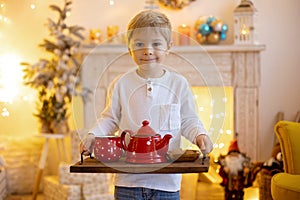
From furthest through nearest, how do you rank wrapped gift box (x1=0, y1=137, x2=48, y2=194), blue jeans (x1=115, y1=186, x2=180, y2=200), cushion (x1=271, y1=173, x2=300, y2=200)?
wrapped gift box (x1=0, y1=137, x2=48, y2=194) < cushion (x1=271, y1=173, x2=300, y2=200) < blue jeans (x1=115, y1=186, x2=180, y2=200)

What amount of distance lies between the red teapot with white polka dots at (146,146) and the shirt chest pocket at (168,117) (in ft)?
0.13

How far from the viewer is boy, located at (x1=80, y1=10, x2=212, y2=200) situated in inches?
48.2

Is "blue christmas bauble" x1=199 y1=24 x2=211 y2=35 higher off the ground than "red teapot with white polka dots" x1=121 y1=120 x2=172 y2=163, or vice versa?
"blue christmas bauble" x1=199 y1=24 x2=211 y2=35

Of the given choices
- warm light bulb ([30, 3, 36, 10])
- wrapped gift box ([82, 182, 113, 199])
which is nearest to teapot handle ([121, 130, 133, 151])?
wrapped gift box ([82, 182, 113, 199])

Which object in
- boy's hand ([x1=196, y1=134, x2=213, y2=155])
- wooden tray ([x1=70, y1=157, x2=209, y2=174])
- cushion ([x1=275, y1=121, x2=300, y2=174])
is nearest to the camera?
wooden tray ([x1=70, y1=157, x2=209, y2=174])

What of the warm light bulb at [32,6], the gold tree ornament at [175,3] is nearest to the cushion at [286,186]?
the gold tree ornament at [175,3]

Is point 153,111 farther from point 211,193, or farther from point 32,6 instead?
point 32,6

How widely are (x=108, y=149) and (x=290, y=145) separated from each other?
1.35m

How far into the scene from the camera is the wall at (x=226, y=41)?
359cm

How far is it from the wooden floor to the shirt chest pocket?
78.2 inches

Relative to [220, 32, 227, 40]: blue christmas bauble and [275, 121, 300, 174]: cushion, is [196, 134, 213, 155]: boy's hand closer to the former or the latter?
[275, 121, 300, 174]: cushion

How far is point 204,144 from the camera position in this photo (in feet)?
3.99

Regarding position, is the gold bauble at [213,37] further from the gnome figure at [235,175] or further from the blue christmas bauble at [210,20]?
the gnome figure at [235,175]

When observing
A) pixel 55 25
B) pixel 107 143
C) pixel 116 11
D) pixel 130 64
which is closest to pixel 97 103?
pixel 130 64
